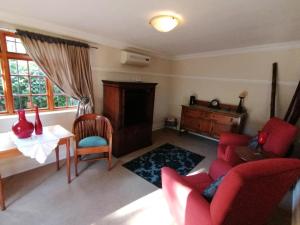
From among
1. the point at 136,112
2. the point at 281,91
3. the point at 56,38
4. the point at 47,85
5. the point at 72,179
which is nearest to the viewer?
the point at 72,179

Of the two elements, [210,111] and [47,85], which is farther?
[210,111]

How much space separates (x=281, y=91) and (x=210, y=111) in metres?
1.34

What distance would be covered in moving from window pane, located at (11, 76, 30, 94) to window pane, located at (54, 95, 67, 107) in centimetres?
41

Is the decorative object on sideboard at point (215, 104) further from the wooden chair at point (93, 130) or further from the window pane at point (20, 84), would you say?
the window pane at point (20, 84)

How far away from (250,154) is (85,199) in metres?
2.05

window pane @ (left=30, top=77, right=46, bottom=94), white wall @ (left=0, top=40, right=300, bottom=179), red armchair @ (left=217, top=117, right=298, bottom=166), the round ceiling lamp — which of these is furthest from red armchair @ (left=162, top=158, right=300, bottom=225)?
window pane @ (left=30, top=77, right=46, bottom=94)

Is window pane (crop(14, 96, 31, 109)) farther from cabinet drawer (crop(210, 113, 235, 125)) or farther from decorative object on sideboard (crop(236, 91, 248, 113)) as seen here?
decorative object on sideboard (crop(236, 91, 248, 113))

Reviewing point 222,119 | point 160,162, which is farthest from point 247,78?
point 160,162

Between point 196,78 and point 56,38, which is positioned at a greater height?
point 56,38

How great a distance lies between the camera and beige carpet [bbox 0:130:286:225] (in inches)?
66.3

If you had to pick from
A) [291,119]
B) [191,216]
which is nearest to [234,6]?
[191,216]

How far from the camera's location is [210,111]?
363cm

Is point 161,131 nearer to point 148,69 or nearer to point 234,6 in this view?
point 148,69

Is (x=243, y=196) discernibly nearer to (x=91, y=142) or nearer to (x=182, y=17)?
(x=182, y=17)
